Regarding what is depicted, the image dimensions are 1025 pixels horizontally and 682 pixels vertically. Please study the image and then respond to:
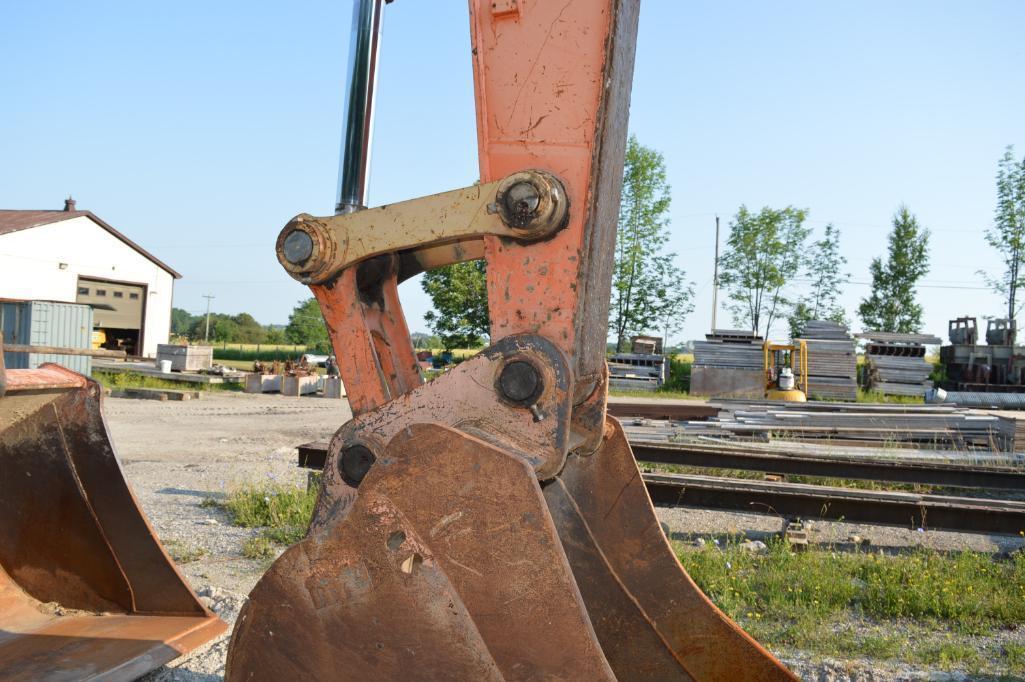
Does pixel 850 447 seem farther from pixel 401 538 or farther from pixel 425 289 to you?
pixel 425 289

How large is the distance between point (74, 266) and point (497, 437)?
31711mm

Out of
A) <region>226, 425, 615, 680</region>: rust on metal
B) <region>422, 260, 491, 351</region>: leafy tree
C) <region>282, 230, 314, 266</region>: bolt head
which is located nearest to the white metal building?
<region>422, 260, 491, 351</region>: leafy tree

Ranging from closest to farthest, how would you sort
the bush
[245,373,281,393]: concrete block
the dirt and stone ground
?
the dirt and stone ground < [245,373,281,393]: concrete block < the bush

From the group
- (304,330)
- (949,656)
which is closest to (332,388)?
(949,656)

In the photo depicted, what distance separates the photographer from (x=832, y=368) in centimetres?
2211

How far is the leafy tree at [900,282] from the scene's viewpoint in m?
33.0

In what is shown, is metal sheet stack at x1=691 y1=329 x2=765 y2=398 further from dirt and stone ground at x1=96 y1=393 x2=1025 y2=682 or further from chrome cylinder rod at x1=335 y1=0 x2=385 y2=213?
chrome cylinder rod at x1=335 y1=0 x2=385 y2=213

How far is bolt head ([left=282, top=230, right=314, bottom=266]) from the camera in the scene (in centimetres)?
216

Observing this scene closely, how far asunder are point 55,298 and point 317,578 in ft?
101

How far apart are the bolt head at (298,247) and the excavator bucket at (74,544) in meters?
1.42

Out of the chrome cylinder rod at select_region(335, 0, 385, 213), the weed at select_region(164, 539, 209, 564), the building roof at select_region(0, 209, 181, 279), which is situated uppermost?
the building roof at select_region(0, 209, 181, 279)

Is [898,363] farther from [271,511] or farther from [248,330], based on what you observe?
[248,330]

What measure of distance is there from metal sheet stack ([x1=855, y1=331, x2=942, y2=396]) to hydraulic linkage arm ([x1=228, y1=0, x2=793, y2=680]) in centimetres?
2279

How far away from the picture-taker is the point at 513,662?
1708 mm
